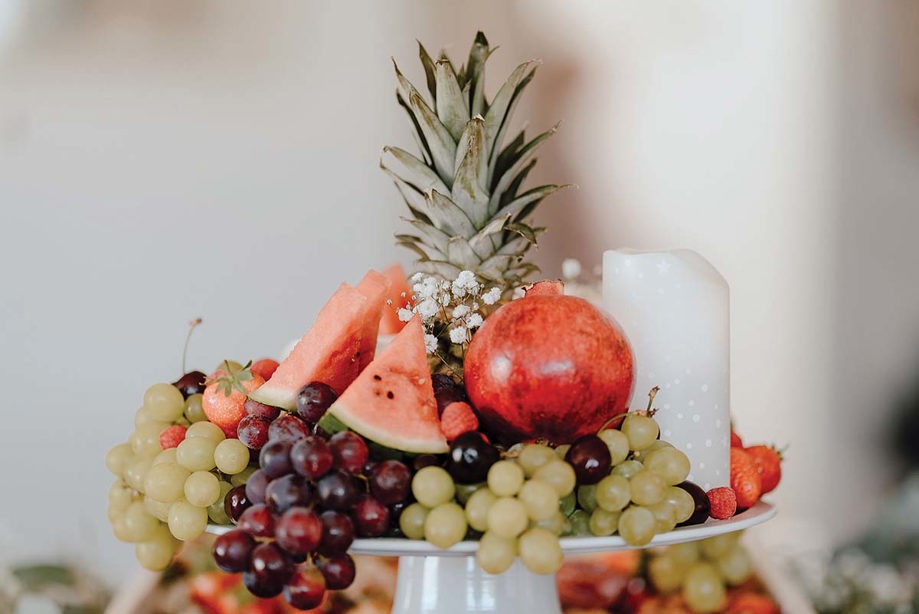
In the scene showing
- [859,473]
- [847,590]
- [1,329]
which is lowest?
[847,590]

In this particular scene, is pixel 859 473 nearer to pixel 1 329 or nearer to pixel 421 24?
pixel 421 24

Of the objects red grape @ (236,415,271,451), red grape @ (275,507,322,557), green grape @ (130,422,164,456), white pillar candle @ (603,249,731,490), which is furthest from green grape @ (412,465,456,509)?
green grape @ (130,422,164,456)

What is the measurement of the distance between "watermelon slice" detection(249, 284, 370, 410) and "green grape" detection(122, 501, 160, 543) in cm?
23

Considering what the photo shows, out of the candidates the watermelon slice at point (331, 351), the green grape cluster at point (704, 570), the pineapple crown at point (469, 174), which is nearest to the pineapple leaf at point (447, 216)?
the pineapple crown at point (469, 174)

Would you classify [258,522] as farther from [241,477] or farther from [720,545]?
[720,545]

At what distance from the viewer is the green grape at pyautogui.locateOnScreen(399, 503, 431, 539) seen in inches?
37.5

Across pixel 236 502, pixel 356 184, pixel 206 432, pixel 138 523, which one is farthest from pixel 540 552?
pixel 356 184

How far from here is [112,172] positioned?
288 centimetres

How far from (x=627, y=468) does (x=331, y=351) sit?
43cm

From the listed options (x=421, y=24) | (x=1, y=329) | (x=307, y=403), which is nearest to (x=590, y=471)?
(x=307, y=403)

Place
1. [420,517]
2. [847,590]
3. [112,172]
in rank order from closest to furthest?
[420,517] → [847,590] → [112,172]

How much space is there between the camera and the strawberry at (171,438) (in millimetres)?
1183

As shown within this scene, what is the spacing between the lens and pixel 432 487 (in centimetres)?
95

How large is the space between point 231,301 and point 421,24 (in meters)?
1.14
